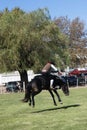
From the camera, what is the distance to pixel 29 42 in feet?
138

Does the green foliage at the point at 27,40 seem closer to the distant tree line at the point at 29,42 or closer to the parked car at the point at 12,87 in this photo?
the distant tree line at the point at 29,42

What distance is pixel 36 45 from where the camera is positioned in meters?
43.0

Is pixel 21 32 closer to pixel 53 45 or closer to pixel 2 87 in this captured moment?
pixel 53 45

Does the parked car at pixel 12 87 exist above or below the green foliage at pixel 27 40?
below

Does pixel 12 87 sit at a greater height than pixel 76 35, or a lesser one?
lesser

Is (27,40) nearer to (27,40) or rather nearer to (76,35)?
(27,40)

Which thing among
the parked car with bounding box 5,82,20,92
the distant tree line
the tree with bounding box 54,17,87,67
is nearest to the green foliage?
the distant tree line

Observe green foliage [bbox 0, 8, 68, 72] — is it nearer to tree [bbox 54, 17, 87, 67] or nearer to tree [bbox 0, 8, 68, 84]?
tree [bbox 0, 8, 68, 84]

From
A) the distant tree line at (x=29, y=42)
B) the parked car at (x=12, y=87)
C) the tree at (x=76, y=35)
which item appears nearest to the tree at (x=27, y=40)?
the distant tree line at (x=29, y=42)

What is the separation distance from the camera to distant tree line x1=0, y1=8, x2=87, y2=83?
42344 millimetres

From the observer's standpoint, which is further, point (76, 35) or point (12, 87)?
point (76, 35)

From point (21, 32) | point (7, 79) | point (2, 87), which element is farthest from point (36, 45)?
point (7, 79)

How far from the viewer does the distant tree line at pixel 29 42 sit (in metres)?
42.3

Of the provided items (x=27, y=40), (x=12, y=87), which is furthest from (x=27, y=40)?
(x=12, y=87)
